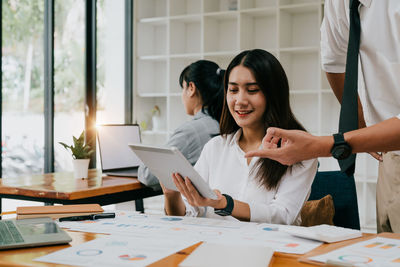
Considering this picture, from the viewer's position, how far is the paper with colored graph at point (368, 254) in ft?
3.27

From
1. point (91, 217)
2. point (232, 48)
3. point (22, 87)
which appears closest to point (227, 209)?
point (91, 217)

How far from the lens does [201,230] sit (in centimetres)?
137

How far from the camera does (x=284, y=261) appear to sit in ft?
3.46

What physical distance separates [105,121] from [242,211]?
3.16m

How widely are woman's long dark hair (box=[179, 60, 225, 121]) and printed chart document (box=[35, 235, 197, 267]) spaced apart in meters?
1.67

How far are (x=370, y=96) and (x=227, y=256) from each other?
0.76 metres

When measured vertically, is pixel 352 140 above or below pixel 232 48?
below

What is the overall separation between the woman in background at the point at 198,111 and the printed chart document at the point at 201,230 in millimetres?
1205

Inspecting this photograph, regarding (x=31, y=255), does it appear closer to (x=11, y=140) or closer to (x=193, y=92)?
(x=193, y=92)

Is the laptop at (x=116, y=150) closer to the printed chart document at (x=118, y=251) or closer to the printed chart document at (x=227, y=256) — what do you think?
the printed chart document at (x=118, y=251)

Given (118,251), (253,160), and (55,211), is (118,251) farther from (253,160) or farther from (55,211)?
(253,160)

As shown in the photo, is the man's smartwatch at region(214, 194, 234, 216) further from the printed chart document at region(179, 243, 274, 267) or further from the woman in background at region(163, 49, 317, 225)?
the printed chart document at region(179, 243, 274, 267)

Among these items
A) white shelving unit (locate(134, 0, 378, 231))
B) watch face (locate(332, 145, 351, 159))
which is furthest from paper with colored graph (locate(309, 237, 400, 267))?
white shelving unit (locate(134, 0, 378, 231))

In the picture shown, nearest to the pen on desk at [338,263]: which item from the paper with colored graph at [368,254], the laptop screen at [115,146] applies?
the paper with colored graph at [368,254]
